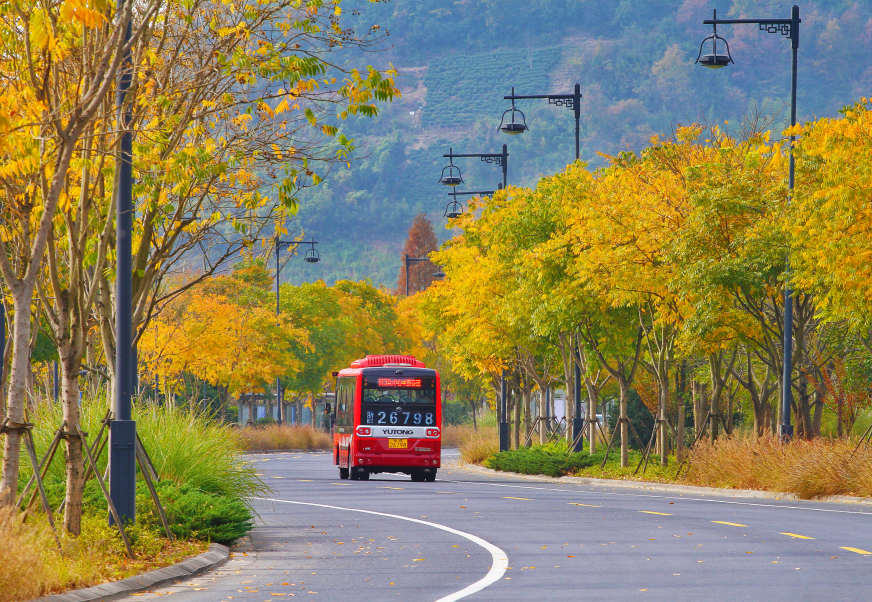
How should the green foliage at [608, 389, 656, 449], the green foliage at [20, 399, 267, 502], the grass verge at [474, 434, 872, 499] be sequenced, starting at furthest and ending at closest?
the green foliage at [608, 389, 656, 449] → the grass verge at [474, 434, 872, 499] → the green foliage at [20, 399, 267, 502]

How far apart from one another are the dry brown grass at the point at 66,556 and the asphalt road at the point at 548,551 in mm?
601

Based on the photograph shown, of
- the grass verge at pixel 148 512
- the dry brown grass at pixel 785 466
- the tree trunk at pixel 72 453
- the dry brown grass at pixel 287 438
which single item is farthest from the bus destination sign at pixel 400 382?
the dry brown grass at pixel 287 438

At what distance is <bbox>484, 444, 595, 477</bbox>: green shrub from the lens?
114 ft

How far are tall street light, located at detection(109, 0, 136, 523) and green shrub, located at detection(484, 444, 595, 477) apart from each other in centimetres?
2299

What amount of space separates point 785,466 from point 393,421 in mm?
12549

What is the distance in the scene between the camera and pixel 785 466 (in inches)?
974

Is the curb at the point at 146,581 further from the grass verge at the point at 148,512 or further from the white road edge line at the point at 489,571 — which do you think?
the white road edge line at the point at 489,571

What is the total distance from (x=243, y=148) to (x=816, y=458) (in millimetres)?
14113

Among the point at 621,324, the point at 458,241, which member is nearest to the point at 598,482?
the point at 621,324

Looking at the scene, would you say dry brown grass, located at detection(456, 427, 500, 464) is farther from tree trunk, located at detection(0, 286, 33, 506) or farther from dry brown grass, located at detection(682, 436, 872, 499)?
tree trunk, located at detection(0, 286, 33, 506)

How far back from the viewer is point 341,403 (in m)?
36.5

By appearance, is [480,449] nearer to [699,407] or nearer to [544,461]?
[544,461]

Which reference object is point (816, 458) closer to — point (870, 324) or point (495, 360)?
point (870, 324)

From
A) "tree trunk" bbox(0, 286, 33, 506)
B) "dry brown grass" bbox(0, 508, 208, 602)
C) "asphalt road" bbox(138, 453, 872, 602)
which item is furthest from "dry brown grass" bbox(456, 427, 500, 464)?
"tree trunk" bbox(0, 286, 33, 506)
